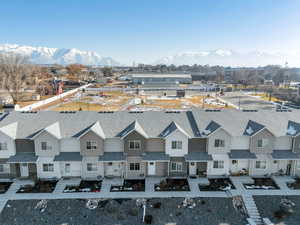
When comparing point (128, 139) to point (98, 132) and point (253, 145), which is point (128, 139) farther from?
point (253, 145)

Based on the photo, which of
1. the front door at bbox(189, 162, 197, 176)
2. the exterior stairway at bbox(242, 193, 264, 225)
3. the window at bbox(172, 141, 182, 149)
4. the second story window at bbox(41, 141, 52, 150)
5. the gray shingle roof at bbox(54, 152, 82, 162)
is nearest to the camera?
the exterior stairway at bbox(242, 193, 264, 225)

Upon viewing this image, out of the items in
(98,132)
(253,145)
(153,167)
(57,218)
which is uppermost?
(98,132)

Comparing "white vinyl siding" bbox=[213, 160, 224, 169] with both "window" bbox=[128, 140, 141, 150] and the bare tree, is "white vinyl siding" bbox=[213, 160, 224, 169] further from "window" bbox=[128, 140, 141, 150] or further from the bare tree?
the bare tree

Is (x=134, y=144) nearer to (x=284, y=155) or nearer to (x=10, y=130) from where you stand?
(x=10, y=130)

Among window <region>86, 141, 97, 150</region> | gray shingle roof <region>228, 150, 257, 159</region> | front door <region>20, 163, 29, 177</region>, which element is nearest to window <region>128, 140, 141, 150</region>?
window <region>86, 141, 97, 150</region>

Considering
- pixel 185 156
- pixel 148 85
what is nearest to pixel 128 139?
pixel 185 156

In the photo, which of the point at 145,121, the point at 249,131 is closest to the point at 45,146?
the point at 145,121
